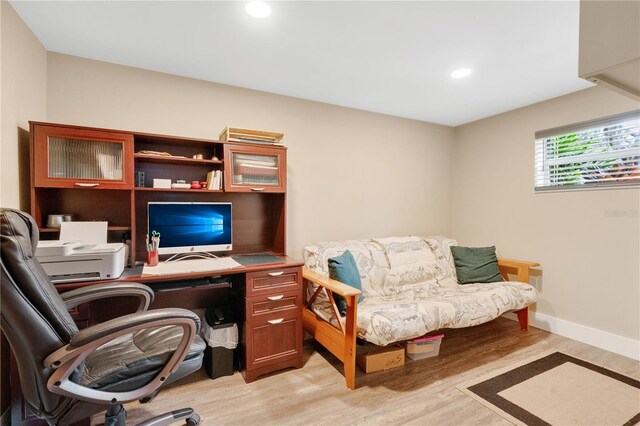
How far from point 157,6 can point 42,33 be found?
921 mm

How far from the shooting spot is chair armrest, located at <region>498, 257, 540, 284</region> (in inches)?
121

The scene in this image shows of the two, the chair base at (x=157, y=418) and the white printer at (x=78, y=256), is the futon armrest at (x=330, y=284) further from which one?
the white printer at (x=78, y=256)

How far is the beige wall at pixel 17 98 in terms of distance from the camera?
65.4 inches

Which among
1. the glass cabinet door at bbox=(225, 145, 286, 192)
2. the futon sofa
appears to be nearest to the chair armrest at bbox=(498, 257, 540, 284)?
the futon sofa

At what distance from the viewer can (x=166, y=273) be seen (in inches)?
75.7

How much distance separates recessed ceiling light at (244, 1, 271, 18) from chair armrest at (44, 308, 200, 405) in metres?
1.68

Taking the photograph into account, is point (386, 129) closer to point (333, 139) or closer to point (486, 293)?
point (333, 139)

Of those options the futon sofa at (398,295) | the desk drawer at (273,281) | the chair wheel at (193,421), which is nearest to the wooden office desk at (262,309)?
the desk drawer at (273,281)

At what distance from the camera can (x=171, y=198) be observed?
2.50 m

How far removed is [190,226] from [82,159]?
83 centimetres

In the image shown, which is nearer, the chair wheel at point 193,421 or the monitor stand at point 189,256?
the chair wheel at point 193,421

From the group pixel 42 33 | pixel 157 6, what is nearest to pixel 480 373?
pixel 157 6

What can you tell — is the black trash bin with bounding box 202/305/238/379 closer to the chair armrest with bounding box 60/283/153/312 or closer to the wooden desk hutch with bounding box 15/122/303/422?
the wooden desk hutch with bounding box 15/122/303/422

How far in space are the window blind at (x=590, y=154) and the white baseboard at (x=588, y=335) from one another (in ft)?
4.45
